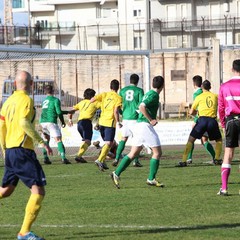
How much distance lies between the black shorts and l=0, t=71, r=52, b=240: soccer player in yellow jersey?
410 cm

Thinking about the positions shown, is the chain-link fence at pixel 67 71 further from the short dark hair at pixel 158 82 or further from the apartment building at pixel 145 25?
the apartment building at pixel 145 25

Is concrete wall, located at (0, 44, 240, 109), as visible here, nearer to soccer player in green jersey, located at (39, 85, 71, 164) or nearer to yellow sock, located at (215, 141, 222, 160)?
soccer player in green jersey, located at (39, 85, 71, 164)

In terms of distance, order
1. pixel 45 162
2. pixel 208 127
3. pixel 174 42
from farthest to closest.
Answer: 1. pixel 174 42
2. pixel 45 162
3. pixel 208 127

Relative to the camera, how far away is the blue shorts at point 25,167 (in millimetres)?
10820

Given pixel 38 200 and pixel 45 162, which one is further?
pixel 45 162

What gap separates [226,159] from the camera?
14.4m

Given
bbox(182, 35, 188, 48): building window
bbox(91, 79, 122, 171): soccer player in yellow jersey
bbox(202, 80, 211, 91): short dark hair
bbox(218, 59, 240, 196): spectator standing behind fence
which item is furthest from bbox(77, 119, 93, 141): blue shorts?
bbox(182, 35, 188, 48): building window

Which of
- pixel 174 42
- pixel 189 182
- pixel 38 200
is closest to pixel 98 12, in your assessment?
pixel 174 42

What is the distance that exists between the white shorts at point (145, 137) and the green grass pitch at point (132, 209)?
79cm

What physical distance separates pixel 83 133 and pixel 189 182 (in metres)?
6.92

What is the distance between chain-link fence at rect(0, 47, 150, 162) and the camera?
89.7ft

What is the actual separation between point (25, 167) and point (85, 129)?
1293cm

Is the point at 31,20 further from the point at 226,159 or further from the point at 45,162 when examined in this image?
the point at 226,159

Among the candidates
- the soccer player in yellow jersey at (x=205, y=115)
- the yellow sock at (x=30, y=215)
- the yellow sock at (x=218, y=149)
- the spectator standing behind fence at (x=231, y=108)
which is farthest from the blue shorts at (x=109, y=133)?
the yellow sock at (x=30, y=215)
